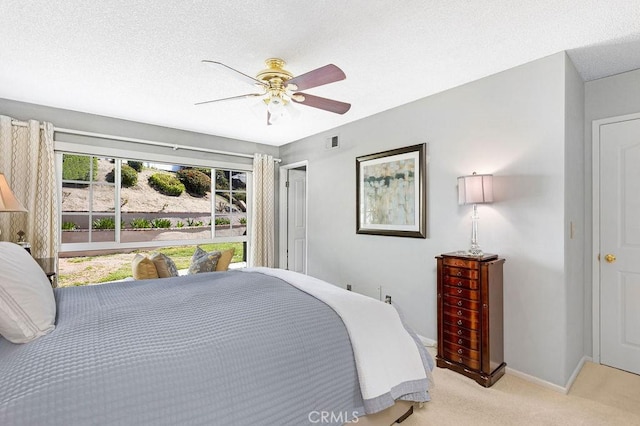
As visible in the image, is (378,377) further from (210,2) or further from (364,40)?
(210,2)

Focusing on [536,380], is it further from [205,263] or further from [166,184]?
[166,184]

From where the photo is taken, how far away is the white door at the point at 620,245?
8.37ft

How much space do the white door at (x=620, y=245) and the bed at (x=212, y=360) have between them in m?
1.98

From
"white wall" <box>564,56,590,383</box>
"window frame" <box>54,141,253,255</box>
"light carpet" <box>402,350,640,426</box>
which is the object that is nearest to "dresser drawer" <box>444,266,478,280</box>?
"white wall" <box>564,56,590,383</box>

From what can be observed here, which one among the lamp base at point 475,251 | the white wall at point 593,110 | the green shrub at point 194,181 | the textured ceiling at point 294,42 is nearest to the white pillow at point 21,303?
the textured ceiling at point 294,42

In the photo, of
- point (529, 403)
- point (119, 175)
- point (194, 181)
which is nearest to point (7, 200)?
point (119, 175)

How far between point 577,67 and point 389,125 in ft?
5.39

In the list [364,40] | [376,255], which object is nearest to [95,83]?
[364,40]

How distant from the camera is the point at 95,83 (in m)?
2.81

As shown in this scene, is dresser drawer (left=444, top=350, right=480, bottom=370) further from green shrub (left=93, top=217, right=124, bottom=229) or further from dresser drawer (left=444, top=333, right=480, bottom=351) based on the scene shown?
green shrub (left=93, top=217, right=124, bottom=229)

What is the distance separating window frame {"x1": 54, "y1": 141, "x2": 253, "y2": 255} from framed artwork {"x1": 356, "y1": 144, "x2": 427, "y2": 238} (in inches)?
74.6

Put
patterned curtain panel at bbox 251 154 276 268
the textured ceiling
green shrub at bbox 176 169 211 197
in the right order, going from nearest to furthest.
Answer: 1. the textured ceiling
2. patterned curtain panel at bbox 251 154 276 268
3. green shrub at bbox 176 169 211 197

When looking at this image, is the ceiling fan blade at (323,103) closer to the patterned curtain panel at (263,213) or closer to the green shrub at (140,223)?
→ the patterned curtain panel at (263,213)

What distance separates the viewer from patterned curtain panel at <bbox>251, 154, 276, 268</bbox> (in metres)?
4.79
